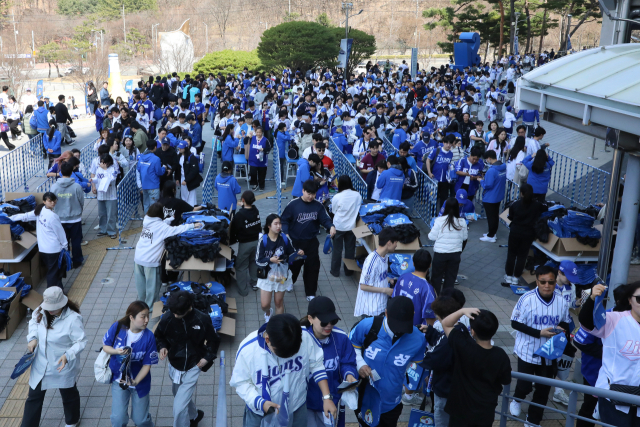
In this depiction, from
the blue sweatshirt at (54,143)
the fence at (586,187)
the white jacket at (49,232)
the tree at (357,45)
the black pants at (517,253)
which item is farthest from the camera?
the tree at (357,45)

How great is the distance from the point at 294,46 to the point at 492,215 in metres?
30.1

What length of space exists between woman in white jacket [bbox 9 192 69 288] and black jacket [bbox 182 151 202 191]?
3.56m

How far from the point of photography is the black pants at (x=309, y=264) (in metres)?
8.01

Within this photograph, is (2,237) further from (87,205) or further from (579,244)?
(579,244)

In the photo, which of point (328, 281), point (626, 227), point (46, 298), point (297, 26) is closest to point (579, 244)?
point (626, 227)

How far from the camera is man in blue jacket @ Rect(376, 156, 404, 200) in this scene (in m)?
9.78

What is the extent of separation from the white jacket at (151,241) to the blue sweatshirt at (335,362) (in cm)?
390

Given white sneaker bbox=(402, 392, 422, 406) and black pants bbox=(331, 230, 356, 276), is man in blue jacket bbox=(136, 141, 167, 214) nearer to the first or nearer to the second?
black pants bbox=(331, 230, 356, 276)

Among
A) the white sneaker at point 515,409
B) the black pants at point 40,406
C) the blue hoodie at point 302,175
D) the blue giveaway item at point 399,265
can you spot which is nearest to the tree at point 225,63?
the blue hoodie at point 302,175

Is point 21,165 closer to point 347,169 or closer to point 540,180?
point 347,169

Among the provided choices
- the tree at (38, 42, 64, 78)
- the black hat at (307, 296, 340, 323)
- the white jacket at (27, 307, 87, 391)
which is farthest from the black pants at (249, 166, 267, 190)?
the tree at (38, 42, 64, 78)

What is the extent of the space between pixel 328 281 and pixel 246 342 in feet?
17.8

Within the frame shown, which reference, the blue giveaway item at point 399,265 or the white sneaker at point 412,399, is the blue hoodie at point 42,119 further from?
the white sneaker at point 412,399

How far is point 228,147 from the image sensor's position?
13875mm
